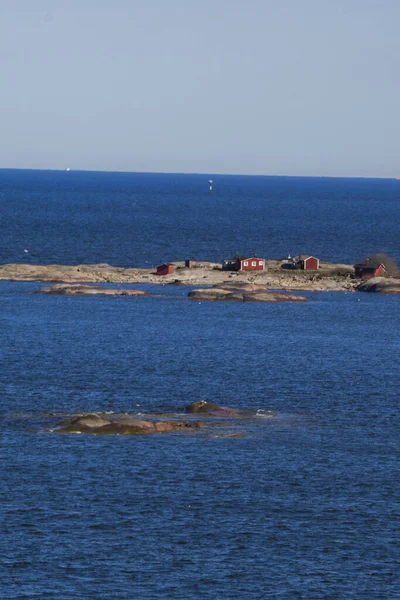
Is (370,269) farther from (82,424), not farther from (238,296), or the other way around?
(82,424)

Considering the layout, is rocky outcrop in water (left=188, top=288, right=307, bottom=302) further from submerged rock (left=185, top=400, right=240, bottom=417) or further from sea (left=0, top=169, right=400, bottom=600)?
submerged rock (left=185, top=400, right=240, bottom=417)

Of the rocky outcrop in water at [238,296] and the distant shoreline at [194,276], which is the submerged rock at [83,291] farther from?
the distant shoreline at [194,276]

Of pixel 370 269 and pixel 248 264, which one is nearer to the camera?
pixel 370 269

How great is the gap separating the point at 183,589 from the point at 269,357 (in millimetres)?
63096

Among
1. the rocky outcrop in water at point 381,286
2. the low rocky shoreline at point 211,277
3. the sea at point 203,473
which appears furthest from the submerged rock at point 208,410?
the rocky outcrop in water at point 381,286

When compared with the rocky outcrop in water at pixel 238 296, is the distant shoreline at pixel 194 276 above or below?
above

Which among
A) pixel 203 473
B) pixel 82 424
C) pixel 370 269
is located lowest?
pixel 203 473

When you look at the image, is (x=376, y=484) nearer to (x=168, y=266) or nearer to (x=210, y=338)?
(x=210, y=338)

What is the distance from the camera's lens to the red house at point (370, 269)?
173125mm

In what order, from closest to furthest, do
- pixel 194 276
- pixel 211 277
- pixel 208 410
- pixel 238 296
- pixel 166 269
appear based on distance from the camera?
pixel 208 410 → pixel 238 296 → pixel 211 277 → pixel 194 276 → pixel 166 269

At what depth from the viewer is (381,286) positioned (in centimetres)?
16650

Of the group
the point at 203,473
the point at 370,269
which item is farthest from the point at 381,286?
the point at 203,473

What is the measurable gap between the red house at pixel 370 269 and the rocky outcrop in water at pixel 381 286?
14.7 ft

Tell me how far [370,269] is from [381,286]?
7.73 metres
